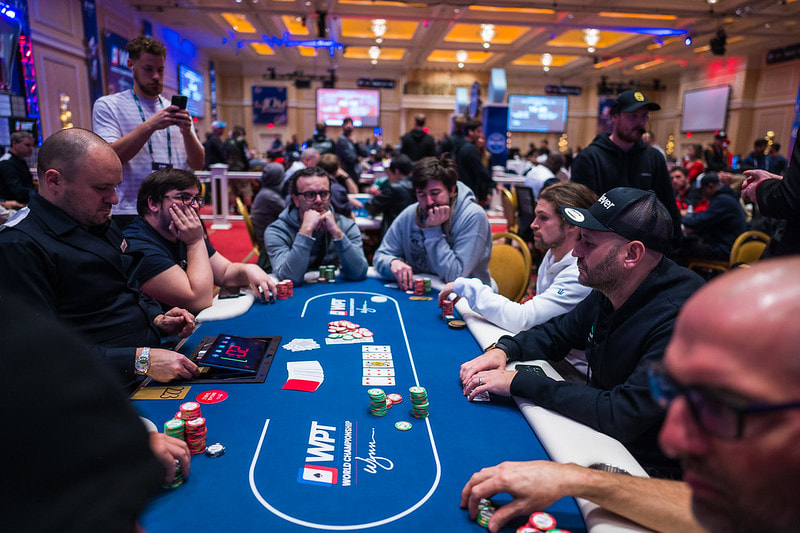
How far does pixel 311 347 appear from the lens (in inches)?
73.0

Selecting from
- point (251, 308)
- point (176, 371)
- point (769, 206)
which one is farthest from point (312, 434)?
point (769, 206)

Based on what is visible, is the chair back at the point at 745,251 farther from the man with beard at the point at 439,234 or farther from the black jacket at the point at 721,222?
the man with beard at the point at 439,234

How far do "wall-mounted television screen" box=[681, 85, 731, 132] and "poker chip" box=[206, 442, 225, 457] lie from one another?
55.1ft

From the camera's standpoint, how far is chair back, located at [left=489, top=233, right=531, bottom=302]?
10.1 ft

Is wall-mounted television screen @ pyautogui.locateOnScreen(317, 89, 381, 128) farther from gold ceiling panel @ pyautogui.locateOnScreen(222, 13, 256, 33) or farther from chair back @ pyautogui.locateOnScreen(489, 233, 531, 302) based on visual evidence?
chair back @ pyautogui.locateOnScreen(489, 233, 531, 302)

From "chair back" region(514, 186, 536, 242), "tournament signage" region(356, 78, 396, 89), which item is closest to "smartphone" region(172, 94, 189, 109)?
"chair back" region(514, 186, 536, 242)

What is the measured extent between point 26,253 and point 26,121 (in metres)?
6.44

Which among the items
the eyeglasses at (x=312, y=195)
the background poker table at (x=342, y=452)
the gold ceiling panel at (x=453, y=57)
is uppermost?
the gold ceiling panel at (x=453, y=57)

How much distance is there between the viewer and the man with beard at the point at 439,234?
9.53 ft

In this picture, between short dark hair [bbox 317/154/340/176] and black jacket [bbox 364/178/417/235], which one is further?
short dark hair [bbox 317/154/340/176]

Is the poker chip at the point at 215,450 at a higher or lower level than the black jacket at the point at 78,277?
lower

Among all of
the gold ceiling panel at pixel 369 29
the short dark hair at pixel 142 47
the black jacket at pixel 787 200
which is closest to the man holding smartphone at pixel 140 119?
the short dark hair at pixel 142 47

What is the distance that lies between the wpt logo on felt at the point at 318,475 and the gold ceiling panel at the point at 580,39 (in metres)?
13.7

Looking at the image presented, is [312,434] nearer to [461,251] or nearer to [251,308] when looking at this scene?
[251,308]
